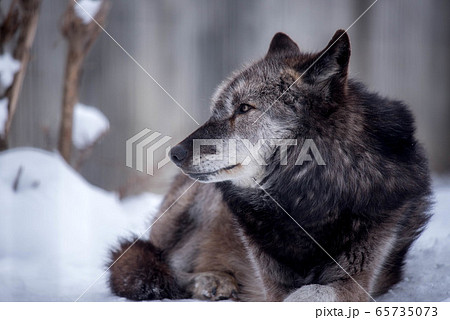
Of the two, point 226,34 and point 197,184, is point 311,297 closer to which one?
point 197,184

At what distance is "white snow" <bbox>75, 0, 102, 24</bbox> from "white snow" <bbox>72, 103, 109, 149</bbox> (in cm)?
57

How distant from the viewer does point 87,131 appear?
3455 millimetres

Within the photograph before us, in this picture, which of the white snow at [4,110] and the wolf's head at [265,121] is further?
the white snow at [4,110]

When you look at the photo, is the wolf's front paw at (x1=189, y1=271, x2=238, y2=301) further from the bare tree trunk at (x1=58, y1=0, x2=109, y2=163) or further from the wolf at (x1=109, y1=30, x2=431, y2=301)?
the bare tree trunk at (x1=58, y1=0, x2=109, y2=163)

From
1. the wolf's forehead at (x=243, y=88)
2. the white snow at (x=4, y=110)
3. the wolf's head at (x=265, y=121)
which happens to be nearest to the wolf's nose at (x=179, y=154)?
the wolf's head at (x=265, y=121)

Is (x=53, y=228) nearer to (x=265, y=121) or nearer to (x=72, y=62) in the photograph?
(x=72, y=62)

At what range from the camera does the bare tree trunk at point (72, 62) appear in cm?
327

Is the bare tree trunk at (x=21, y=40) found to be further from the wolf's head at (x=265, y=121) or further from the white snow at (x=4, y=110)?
the wolf's head at (x=265, y=121)

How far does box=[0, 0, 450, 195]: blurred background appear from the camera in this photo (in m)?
2.68

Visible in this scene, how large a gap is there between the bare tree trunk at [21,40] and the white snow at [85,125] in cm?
50

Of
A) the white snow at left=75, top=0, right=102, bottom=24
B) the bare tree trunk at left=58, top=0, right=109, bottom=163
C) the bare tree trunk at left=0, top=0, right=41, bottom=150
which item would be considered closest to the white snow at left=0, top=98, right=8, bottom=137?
the bare tree trunk at left=0, top=0, right=41, bottom=150

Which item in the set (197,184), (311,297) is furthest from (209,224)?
(311,297)

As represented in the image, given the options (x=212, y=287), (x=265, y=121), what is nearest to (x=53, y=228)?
(x=212, y=287)

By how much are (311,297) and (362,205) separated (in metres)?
0.36
